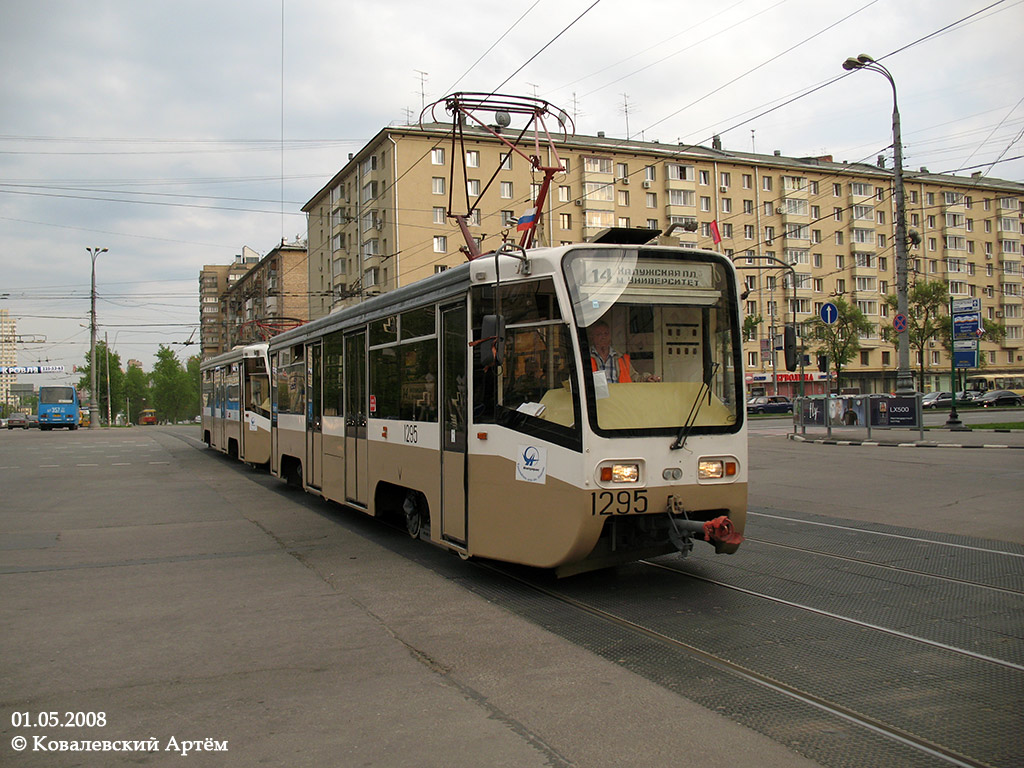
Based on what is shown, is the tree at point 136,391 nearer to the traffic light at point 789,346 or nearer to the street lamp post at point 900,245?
the street lamp post at point 900,245

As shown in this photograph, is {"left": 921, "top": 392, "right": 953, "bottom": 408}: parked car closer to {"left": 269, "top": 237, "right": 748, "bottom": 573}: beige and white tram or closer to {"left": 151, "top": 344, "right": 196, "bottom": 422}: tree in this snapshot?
{"left": 269, "top": 237, "right": 748, "bottom": 573}: beige and white tram

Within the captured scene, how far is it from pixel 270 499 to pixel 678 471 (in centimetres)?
968

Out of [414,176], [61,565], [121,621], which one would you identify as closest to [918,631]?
[121,621]

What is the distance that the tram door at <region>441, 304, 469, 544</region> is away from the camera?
7309mm

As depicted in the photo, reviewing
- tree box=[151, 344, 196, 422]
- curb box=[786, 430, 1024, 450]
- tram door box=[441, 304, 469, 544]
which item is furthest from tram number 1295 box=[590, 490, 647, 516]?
tree box=[151, 344, 196, 422]

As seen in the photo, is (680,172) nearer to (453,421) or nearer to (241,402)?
(241,402)

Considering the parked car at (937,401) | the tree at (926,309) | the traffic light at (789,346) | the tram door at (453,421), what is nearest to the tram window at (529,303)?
the tram door at (453,421)

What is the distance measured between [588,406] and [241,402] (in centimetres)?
1625

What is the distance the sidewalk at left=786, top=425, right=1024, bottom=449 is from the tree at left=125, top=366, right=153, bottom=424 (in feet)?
372

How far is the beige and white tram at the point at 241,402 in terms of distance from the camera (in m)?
18.6

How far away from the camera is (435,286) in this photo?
7.87 meters

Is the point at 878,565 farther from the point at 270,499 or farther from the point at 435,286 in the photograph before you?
the point at 270,499

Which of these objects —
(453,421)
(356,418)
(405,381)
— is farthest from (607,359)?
(356,418)

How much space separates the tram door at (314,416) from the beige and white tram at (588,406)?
15.2 ft
